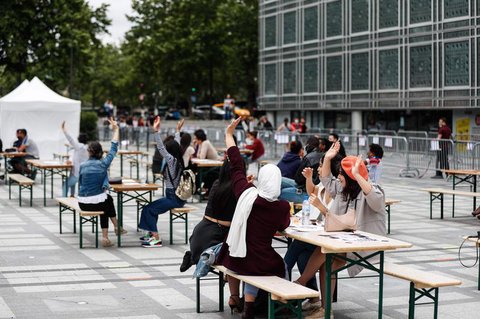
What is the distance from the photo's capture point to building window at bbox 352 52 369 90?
145 feet

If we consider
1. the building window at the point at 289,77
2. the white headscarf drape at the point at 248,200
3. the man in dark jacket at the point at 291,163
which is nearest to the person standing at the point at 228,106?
the building window at the point at 289,77

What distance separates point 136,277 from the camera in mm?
12125

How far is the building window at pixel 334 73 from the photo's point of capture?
1833 inches

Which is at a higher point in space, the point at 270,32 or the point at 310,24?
the point at 270,32

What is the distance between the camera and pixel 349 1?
45.3 meters

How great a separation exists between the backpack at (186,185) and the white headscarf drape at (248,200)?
16.6 feet

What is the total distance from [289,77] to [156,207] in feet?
124

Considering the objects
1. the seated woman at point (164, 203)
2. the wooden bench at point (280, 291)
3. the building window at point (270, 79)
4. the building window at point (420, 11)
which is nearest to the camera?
the wooden bench at point (280, 291)

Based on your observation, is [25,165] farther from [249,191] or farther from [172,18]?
[172,18]

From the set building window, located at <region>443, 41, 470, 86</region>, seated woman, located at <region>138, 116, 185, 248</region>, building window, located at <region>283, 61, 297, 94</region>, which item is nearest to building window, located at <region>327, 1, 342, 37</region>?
building window, located at <region>283, 61, 297, 94</region>

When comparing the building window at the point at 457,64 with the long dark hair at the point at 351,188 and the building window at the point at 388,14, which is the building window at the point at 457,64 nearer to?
the building window at the point at 388,14

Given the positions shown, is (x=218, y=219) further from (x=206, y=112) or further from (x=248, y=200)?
(x=206, y=112)

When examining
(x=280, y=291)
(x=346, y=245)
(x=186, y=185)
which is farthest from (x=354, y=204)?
(x=186, y=185)

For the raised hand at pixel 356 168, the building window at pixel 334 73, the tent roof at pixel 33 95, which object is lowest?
the raised hand at pixel 356 168
